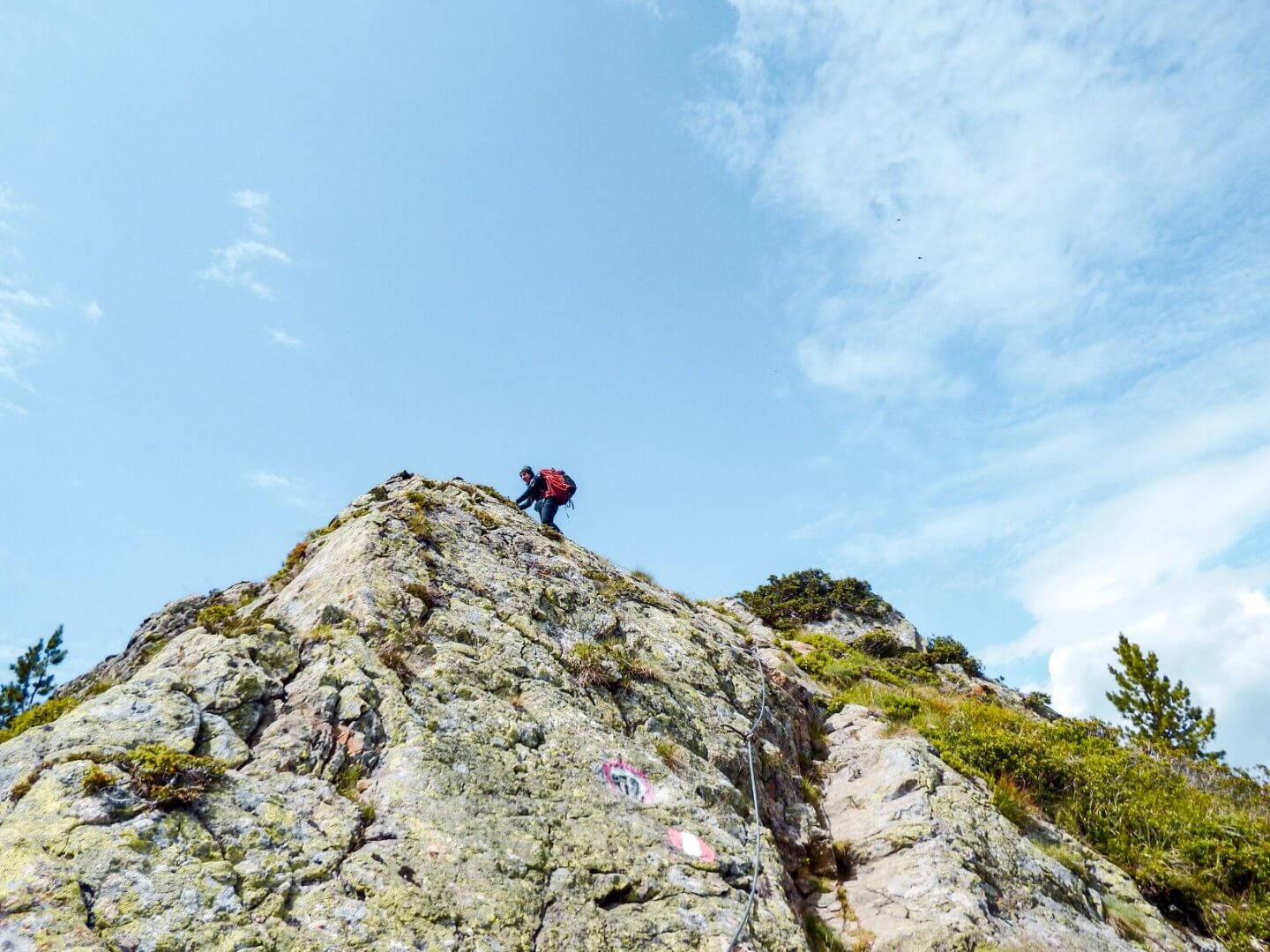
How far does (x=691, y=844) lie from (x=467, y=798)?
281cm

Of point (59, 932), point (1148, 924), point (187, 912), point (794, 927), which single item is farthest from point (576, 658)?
point (1148, 924)

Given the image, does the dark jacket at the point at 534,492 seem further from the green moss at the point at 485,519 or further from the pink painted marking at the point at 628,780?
the pink painted marking at the point at 628,780

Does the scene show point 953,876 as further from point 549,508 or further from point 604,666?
point 549,508

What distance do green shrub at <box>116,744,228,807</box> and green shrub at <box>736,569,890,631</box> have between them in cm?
2419

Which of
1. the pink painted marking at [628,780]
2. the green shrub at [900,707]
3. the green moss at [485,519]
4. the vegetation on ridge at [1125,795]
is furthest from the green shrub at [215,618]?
the green shrub at [900,707]

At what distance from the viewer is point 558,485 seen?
19.7 meters

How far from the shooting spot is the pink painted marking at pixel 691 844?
8.30 meters

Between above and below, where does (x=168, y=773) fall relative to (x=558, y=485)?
below

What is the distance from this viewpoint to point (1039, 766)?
1477cm

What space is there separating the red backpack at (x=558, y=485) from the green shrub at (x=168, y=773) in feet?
41.8

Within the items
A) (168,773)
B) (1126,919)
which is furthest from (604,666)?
(1126,919)

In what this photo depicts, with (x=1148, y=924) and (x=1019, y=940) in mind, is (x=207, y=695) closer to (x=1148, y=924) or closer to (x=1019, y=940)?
(x=1019, y=940)

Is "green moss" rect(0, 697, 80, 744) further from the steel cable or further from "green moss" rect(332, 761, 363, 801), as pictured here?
the steel cable

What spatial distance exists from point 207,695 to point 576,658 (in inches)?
214
